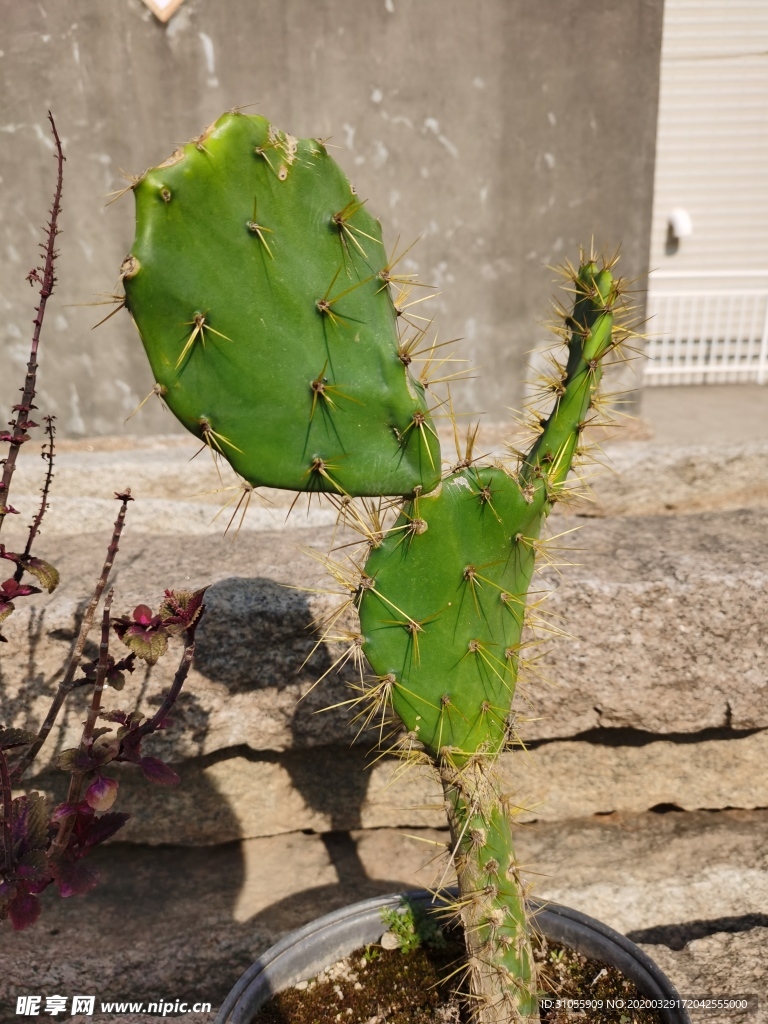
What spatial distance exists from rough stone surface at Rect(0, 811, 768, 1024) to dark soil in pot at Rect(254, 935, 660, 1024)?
0.77 feet

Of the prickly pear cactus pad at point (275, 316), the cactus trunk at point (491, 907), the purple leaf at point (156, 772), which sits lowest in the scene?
the cactus trunk at point (491, 907)

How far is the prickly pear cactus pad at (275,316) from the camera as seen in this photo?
1098 mm

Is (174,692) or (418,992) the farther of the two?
(418,992)

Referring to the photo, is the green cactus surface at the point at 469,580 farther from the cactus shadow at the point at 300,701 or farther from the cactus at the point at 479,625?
the cactus shadow at the point at 300,701

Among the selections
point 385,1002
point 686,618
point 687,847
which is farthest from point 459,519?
point 687,847

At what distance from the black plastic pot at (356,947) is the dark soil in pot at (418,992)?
21 millimetres

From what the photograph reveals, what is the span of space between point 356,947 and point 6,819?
0.74 m

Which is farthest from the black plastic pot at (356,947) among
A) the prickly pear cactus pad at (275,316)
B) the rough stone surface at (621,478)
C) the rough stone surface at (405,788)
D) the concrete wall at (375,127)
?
the concrete wall at (375,127)

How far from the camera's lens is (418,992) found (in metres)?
1.67

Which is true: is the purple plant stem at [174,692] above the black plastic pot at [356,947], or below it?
above

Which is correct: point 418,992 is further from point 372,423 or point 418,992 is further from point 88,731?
point 372,423

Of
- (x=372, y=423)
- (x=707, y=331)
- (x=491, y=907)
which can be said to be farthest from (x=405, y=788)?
(x=707, y=331)

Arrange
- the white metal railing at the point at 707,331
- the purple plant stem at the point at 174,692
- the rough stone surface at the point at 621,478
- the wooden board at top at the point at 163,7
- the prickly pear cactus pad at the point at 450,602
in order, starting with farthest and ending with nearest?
the white metal railing at the point at 707,331
the wooden board at top at the point at 163,7
the rough stone surface at the point at 621,478
the purple plant stem at the point at 174,692
the prickly pear cactus pad at the point at 450,602

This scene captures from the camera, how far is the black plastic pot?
1.50 metres
